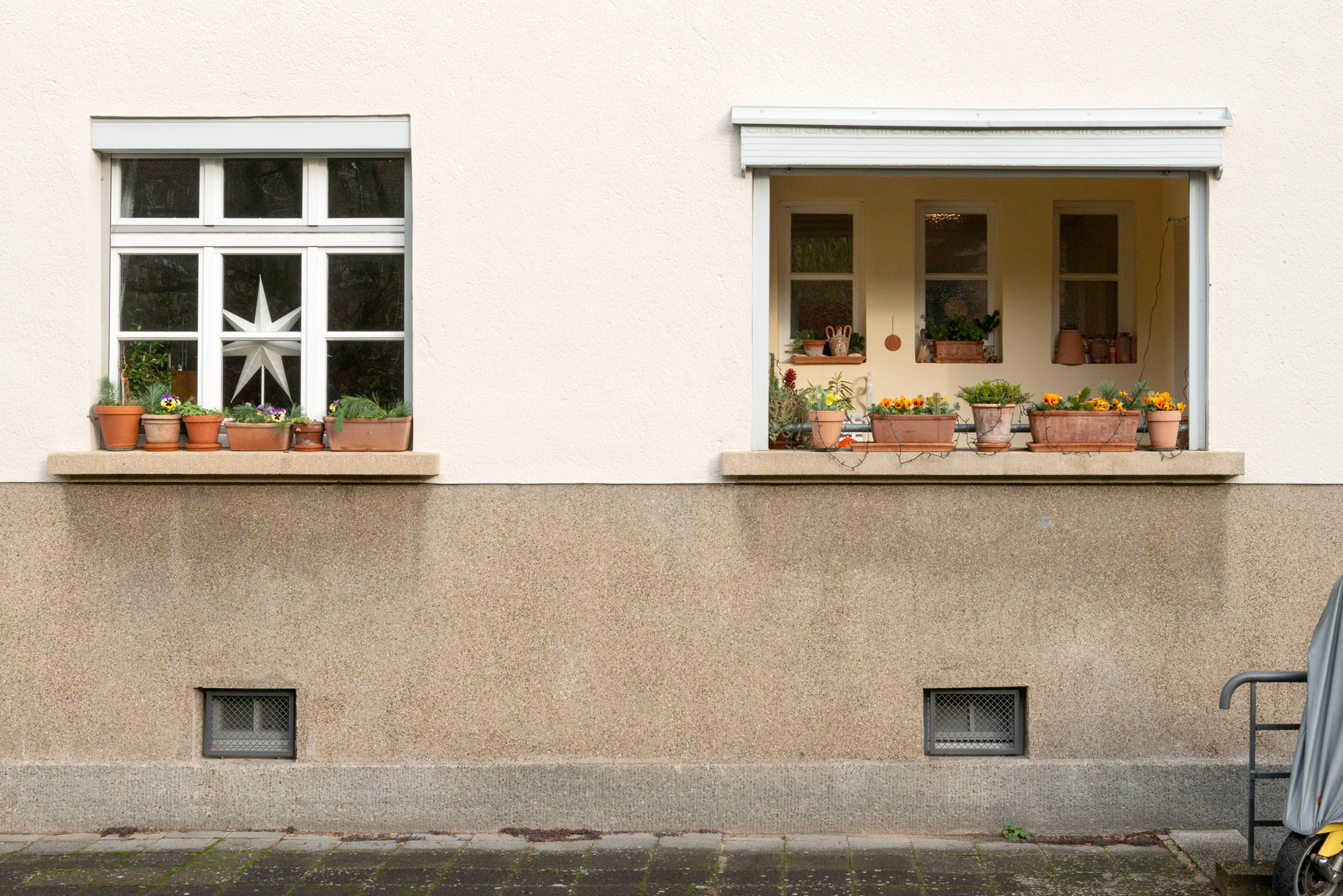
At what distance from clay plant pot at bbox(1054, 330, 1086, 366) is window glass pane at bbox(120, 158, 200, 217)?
5670 millimetres

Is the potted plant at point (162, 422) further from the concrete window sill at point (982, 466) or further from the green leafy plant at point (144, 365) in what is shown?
the concrete window sill at point (982, 466)

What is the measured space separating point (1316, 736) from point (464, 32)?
486 centimetres

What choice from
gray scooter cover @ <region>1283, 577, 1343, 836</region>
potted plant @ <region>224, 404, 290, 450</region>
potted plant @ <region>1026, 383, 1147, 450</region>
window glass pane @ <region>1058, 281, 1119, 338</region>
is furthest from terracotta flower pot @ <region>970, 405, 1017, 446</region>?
potted plant @ <region>224, 404, 290, 450</region>

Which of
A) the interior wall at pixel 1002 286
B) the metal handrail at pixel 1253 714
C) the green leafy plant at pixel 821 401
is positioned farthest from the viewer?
the interior wall at pixel 1002 286

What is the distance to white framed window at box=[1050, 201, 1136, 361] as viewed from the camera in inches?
323

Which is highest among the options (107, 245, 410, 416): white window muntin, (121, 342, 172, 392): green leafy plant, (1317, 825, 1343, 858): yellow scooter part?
(107, 245, 410, 416): white window muntin

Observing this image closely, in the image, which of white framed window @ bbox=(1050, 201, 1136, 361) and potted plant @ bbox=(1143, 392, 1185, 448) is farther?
white framed window @ bbox=(1050, 201, 1136, 361)

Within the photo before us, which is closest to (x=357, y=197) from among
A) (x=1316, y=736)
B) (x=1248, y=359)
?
(x=1248, y=359)

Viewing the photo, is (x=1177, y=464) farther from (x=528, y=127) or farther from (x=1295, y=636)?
(x=528, y=127)

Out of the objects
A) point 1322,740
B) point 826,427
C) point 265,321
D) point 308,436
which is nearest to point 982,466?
point 826,427

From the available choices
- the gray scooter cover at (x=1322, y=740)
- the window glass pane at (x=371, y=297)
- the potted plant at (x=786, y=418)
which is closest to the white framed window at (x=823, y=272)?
the potted plant at (x=786, y=418)

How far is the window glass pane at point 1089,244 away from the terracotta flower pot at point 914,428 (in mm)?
3205

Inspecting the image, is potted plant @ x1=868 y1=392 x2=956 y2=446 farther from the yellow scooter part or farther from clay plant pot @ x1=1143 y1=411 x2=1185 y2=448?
the yellow scooter part

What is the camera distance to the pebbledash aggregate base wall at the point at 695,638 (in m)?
5.62
